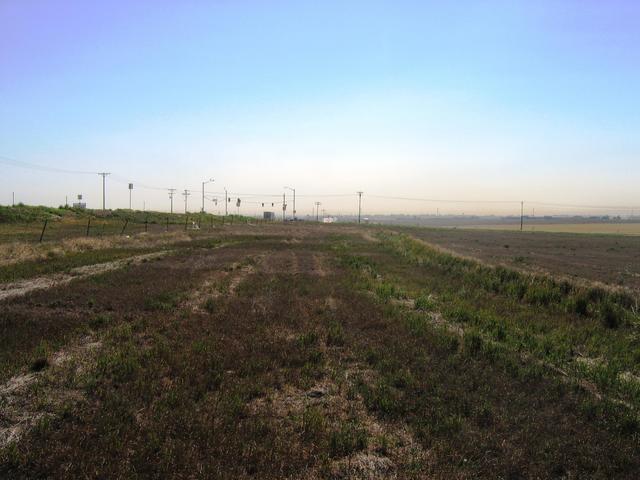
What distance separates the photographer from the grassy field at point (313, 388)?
197 inches

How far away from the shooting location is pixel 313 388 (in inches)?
291

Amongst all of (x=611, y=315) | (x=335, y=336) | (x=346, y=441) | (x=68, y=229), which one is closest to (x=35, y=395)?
(x=346, y=441)

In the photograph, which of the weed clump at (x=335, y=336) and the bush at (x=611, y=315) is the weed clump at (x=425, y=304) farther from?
the bush at (x=611, y=315)

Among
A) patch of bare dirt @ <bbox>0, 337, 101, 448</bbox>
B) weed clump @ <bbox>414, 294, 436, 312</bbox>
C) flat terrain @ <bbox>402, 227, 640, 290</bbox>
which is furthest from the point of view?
flat terrain @ <bbox>402, 227, 640, 290</bbox>

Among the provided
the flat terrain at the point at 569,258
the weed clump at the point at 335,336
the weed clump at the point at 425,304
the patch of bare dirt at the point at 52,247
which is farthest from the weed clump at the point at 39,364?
the flat terrain at the point at 569,258

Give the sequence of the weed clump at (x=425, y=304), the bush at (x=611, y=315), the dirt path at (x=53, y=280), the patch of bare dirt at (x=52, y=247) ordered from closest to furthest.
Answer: the bush at (x=611, y=315)
the weed clump at (x=425, y=304)
the dirt path at (x=53, y=280)
the patch of bare dirt at (x=52, y=247)

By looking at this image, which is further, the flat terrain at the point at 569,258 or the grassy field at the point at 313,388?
the flat terrain at the point at 569,258

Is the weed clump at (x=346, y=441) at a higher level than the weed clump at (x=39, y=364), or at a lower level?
lower

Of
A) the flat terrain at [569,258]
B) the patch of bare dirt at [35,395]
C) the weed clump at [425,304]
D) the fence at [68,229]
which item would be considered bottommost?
the flat terrain at [569,258]

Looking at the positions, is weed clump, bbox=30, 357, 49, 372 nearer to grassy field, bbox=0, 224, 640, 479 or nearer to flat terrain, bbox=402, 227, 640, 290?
grassy field, bbox=0, 224, 640, 479

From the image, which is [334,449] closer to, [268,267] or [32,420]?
[32,420]

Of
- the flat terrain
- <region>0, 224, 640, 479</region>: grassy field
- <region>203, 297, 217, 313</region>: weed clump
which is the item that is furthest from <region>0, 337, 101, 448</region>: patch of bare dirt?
the flat terrain

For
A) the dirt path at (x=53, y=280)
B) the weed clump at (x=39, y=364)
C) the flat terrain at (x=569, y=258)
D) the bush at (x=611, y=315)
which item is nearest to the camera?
the weed clump at (x=39, y=364)

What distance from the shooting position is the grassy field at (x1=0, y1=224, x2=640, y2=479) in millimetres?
5000
